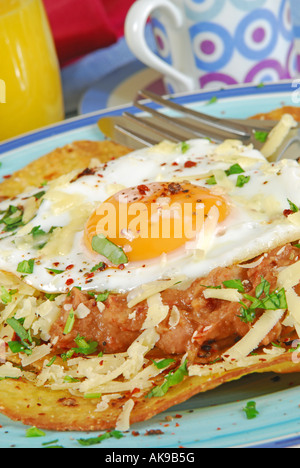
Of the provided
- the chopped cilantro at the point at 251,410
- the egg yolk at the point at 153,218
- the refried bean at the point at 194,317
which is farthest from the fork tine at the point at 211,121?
the chopped cilantro at the point at 251,410

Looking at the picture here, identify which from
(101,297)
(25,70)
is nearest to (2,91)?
(25,70)

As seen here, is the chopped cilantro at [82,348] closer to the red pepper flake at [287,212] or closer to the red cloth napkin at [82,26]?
the red pepper flake at [287,212]

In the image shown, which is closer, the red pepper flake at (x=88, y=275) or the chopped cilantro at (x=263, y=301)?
the chopped cilantro at (x=263, y=301)

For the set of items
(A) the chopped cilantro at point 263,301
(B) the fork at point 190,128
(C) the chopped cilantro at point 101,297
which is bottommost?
(A) the chopped cilantro at point 263,301

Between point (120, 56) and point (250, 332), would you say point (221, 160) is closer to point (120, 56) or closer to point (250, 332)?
point (250, 332)
